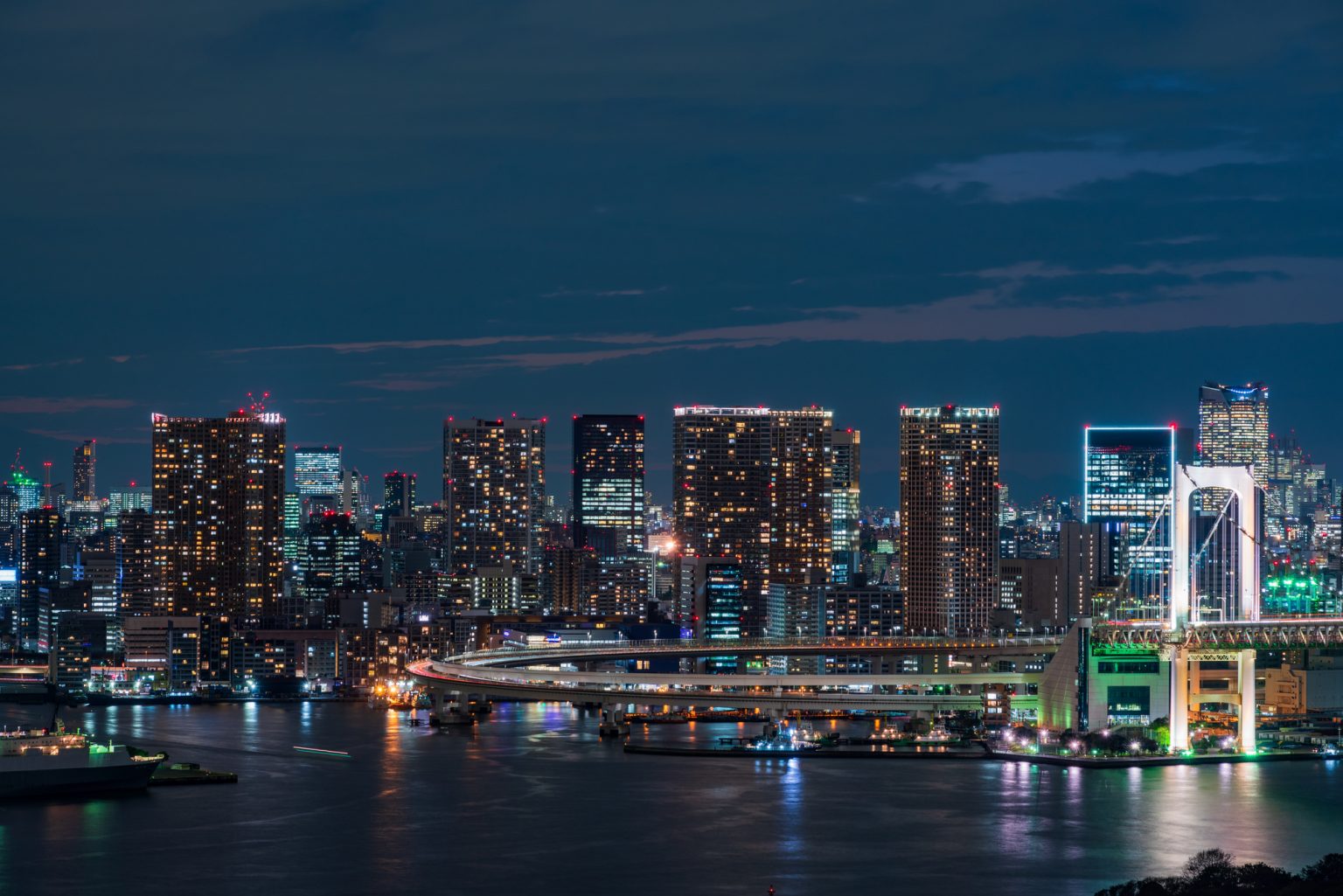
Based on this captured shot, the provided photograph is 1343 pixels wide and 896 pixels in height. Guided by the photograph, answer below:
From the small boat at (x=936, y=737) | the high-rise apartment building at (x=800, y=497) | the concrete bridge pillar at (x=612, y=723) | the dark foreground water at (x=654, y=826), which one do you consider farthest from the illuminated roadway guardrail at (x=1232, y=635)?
the high-rise apartment building at (x=800, y=497)

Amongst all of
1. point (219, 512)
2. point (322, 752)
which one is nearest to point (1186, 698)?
point (322, 752)

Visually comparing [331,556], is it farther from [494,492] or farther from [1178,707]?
[1178,707]

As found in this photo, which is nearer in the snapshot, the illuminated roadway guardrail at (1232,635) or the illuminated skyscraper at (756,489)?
the illuminated roadway guardrail at (1232,635)

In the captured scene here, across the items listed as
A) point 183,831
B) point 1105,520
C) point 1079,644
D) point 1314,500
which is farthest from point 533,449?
point 183,831

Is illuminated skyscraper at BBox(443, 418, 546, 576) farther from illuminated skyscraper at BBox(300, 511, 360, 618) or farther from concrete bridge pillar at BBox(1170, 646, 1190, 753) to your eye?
concrete bridge pillar at BBox(1170, 646, 1190, 753)

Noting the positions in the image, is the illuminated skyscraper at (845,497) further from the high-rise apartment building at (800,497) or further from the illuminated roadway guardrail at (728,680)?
the illuminated roadway guardrail at (728,680)

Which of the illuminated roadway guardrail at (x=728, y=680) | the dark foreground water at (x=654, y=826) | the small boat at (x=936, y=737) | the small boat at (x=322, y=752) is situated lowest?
the dark foreground water at (x=654, y=826)
